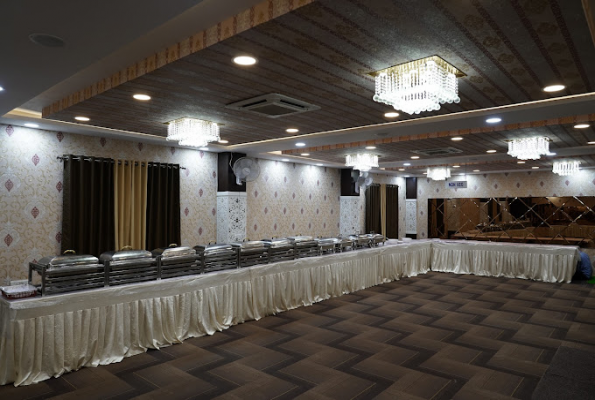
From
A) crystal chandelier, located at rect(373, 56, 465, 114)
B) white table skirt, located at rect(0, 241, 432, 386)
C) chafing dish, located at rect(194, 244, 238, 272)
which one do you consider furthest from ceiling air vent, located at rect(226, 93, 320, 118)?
white table skirt, located at rect(0, 241, 432, 386)

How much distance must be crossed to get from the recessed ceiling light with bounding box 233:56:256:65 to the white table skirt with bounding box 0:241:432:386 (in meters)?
2.29

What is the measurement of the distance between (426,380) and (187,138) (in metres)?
3.36

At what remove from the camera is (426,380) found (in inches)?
126

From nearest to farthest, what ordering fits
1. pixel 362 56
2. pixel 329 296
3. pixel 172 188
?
pixel 362 56, pixel 329 296, pixel 172 188

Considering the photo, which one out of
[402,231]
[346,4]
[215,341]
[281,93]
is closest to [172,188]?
[215,341]

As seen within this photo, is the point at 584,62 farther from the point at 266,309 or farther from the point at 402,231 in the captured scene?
the point at 402,231

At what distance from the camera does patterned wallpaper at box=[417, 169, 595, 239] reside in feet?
31.8

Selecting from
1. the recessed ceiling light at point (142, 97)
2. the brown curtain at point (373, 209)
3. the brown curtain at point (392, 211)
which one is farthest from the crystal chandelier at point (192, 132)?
the brown curtain at point (392, 211)

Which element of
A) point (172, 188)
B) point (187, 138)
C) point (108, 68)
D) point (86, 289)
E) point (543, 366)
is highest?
point (108, 68)

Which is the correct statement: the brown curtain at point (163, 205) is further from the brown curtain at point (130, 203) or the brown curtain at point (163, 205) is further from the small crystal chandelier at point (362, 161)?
the small crystal chandelier at point (362, 161)

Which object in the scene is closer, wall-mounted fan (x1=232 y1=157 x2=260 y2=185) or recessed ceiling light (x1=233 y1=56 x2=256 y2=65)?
recessed ceiling light (x1=233 y1=56 x2=256 y2=65)

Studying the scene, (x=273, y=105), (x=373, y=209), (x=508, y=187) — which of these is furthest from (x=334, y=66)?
(x=508, y=187)

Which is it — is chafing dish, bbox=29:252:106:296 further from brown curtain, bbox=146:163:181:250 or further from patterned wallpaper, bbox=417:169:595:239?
patterned wallpaper, bbox=417:169:595:239

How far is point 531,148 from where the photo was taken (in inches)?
214
